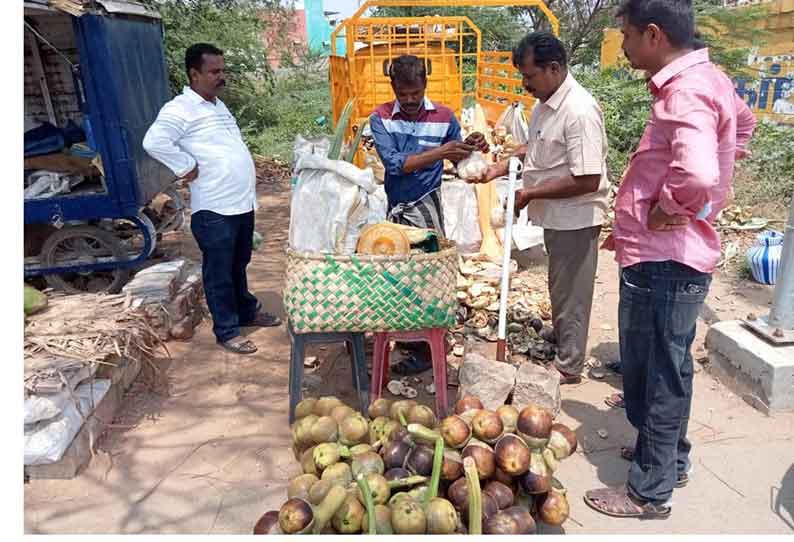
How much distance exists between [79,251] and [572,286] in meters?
4.14

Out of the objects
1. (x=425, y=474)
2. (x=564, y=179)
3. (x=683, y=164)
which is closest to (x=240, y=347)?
(x=425, y=474)

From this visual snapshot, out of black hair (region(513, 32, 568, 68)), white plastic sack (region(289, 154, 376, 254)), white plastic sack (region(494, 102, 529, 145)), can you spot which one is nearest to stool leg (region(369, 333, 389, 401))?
white plastic sack (region(289, 154, 376, 254))

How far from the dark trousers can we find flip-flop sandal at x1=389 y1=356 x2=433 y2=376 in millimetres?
843

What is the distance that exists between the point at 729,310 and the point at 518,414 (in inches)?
125

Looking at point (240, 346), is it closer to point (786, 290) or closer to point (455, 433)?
point (455, 433)

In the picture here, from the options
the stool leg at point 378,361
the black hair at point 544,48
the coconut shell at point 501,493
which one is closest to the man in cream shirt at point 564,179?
the black hair at point 544,48

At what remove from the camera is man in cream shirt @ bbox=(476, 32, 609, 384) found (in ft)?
9.78

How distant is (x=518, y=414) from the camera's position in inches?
96.9

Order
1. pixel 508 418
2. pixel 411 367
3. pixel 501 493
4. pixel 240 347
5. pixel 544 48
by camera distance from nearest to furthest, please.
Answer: pixel 501 493 < pixel 508 418 < pixel 544 48 < pixel 411 367 < pixel 240 347

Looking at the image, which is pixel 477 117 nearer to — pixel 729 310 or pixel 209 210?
pixel 729 310

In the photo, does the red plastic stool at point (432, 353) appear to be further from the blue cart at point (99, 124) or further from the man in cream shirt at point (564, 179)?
the blue cart at point (99, 124)

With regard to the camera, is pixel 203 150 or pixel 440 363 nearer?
pixel 440 363

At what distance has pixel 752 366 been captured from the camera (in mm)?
3316
